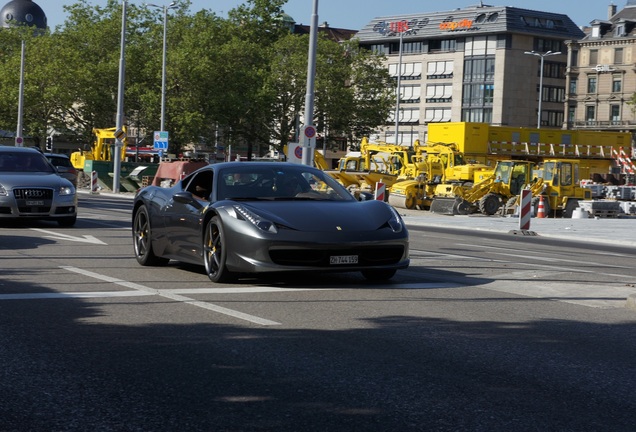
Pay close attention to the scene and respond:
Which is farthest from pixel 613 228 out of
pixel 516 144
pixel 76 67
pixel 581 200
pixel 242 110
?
pixel 76 67

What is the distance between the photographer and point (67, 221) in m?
20.6

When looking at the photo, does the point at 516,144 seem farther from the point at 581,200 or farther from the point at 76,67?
the point at 76,67

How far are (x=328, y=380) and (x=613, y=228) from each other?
1116 inches

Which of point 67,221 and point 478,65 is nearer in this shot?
point 67,221

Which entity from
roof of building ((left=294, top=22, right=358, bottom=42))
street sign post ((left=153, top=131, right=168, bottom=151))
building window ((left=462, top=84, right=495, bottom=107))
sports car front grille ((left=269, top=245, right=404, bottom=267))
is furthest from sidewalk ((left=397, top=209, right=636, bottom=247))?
roof of building ((left=294, top=22, right=358, bottom=42))

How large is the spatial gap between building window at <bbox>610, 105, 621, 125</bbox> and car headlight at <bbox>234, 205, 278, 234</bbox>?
10633cm

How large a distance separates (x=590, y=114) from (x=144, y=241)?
108m

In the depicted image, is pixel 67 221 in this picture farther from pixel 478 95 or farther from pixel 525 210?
pixel 478 95

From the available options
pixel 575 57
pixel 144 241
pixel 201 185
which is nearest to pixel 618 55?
pixel 575 57

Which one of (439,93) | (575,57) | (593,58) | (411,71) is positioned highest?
(575,57)

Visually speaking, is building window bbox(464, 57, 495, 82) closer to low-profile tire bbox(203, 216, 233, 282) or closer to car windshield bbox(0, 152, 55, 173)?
car windshield bbox(0, 152, 55, 173)

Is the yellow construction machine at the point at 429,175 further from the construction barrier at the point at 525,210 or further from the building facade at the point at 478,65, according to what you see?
the building facade at the point at 478,65

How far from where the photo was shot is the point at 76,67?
268ft

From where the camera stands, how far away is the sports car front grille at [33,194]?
19628 millimetres
